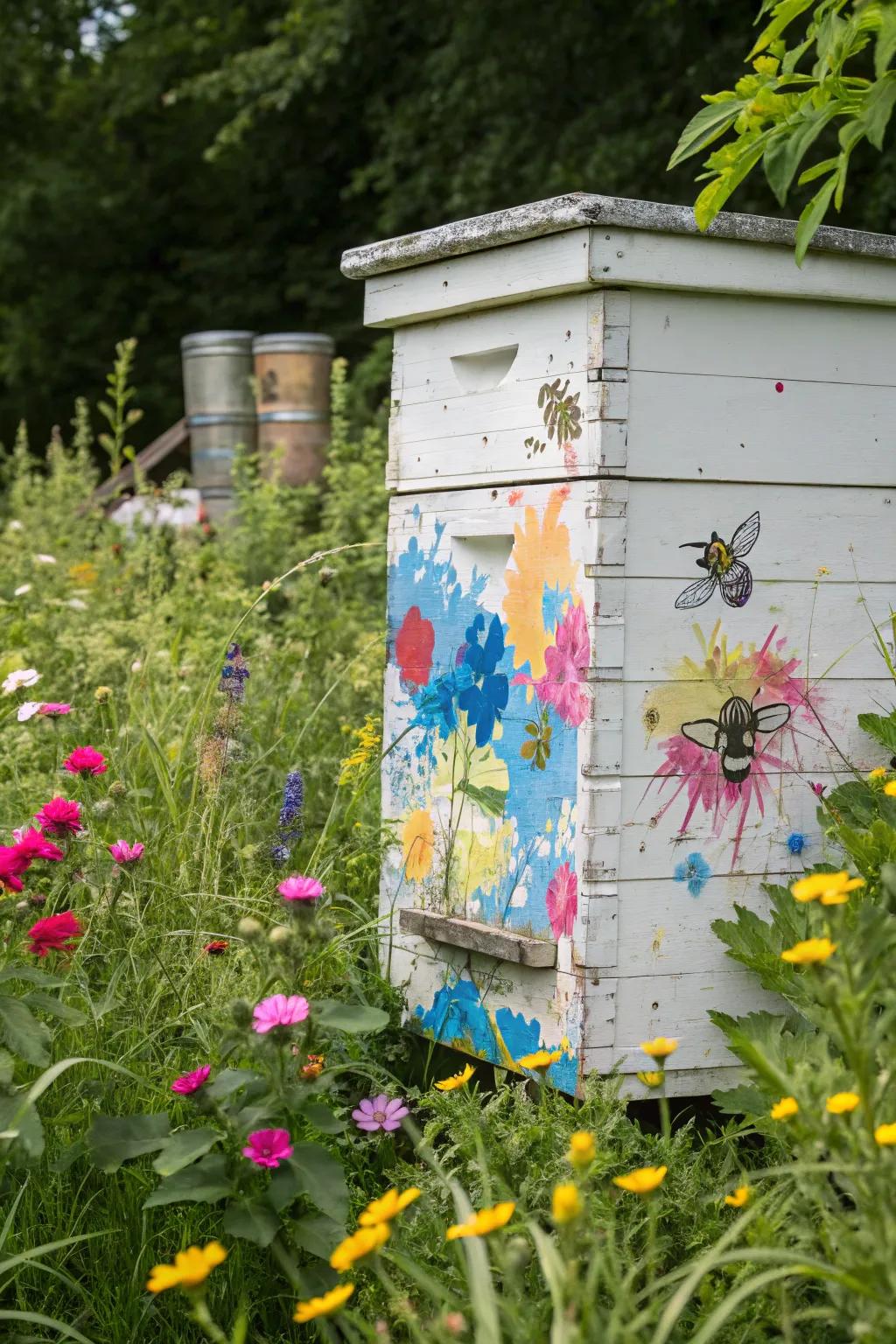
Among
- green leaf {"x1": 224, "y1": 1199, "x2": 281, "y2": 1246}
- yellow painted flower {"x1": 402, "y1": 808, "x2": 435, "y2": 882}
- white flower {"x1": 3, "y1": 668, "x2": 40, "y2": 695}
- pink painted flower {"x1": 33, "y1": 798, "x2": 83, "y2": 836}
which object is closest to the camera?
green leaf {"x1": 224, "y1": 1199, "x2": 281, "y2": 1246}

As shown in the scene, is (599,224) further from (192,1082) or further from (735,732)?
(192,1082)

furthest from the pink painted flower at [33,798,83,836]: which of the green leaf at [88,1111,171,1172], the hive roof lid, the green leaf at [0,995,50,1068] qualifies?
the hive roof lid

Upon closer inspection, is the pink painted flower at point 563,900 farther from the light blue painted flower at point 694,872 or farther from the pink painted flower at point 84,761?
the pink painted flower at point 84,761

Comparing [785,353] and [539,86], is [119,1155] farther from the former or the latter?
[539,86]

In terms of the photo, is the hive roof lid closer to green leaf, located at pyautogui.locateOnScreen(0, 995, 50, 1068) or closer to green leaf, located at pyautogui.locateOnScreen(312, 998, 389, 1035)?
green leaf, located at pyautogui.locateOnScreen(312, 998, 389, 1035)

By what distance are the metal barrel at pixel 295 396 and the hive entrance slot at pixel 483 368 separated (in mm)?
5171

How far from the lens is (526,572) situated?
97.2 inches

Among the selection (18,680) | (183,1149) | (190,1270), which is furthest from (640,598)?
(18,680)

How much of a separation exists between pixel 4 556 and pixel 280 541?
44.5 inches

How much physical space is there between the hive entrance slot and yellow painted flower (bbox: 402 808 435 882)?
2.69 feet

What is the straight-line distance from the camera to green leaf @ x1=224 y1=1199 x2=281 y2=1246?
174 centimetres

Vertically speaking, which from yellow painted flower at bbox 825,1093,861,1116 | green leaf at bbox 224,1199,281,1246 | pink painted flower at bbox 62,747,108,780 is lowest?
green leaf at bbox 224,1199,281,1246

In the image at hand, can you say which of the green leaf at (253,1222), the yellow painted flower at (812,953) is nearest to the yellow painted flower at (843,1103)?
the yellow painted flower at (812,953)

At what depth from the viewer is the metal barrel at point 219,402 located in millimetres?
8266
